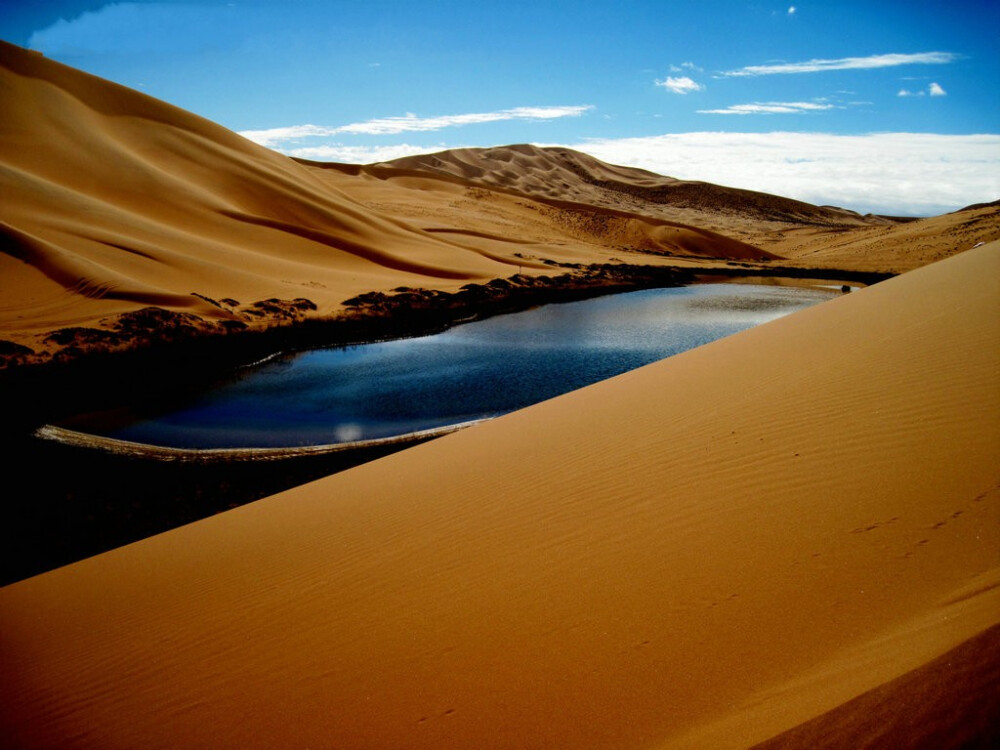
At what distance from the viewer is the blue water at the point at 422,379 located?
1180cm

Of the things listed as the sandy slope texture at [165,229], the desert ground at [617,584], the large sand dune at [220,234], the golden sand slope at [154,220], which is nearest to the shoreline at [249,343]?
the large sand dune at [220,234]

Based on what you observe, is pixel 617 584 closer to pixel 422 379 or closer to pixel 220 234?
pixel 422 379

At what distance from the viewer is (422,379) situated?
1512 cm

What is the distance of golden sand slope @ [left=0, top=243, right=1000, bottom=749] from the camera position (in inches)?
104

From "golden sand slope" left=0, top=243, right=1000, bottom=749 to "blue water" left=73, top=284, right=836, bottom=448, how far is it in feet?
18.0

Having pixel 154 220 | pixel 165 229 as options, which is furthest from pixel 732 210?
pixel 165 229

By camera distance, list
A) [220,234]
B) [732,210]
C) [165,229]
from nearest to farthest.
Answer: [165,229], [220,234], [732,210]

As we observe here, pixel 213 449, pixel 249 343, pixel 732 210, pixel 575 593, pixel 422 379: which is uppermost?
pixel 732 210

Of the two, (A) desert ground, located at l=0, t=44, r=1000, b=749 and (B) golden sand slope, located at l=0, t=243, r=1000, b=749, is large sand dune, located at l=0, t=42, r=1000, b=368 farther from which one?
(B) golden sand slope, located at l=0, t=243, r=1000, b=749

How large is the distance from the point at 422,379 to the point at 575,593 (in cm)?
1188

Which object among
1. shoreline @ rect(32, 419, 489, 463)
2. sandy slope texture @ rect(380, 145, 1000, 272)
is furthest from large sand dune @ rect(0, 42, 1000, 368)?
shoreline @ rect(32, 419, 489, 463)

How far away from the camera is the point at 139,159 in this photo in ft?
109

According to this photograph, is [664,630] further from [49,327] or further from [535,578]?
[49,327]

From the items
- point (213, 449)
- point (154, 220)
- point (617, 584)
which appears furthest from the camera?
point (154, 220)
